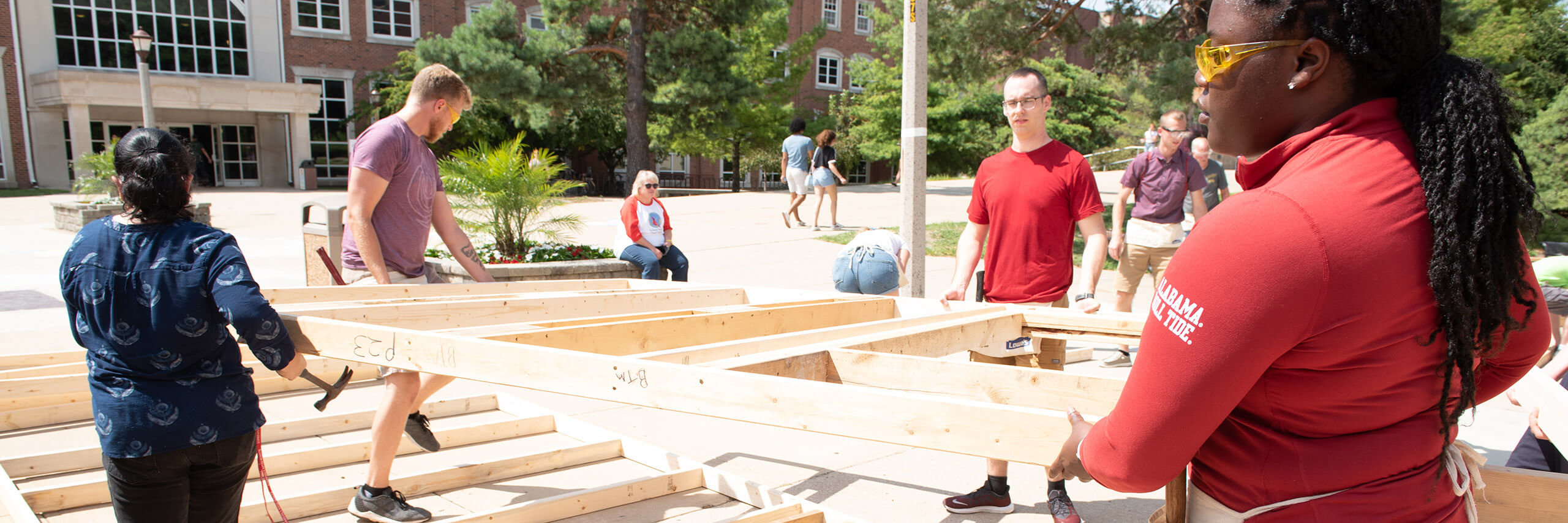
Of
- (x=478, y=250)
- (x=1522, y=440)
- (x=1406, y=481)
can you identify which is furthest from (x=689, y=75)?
(x=1406, y=481)

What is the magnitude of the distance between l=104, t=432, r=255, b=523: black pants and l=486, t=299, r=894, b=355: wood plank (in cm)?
91

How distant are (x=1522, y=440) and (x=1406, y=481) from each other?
280 cm

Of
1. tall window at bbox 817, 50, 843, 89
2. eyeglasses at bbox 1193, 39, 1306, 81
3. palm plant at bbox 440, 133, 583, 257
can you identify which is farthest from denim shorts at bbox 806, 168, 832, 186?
tall window at bbox 817, 50, 843, 89

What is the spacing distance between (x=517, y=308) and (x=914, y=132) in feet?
11.3

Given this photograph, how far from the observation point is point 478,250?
921 centimetres

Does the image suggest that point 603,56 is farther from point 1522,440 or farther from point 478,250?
point 1522,440

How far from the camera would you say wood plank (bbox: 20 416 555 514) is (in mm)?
3639

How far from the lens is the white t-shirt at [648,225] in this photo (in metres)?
8.49

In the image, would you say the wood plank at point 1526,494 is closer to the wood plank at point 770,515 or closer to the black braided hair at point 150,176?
the wood plank at point 770,515

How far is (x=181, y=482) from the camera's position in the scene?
8.93 ft

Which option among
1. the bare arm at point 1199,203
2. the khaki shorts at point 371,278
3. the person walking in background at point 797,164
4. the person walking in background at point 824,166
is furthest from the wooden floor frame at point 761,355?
the person walking in background at point 797,164

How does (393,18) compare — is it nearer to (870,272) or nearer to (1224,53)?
(870,272)

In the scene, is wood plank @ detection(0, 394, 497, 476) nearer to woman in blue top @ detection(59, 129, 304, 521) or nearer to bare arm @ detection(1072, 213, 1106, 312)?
woman in blue top @ detection(59, 129, 304, 521)

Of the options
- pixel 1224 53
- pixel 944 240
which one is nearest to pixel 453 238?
pixel 1224 53
